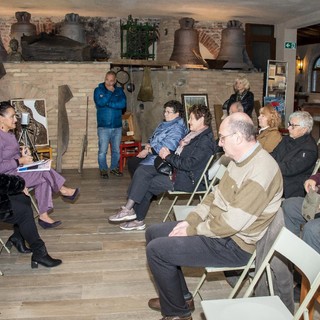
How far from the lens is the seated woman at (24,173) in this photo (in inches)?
161

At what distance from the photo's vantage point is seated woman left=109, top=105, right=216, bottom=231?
4055mm

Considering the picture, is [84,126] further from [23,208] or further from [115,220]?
[23,208]

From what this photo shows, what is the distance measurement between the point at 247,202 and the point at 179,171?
1.88 metres

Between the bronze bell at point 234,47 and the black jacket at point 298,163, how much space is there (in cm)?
666

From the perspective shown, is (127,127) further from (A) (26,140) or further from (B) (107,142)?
(A) (26,140)

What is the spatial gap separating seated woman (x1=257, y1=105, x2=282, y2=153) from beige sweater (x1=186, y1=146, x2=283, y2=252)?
5.71 ft

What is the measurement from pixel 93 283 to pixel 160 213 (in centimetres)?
181

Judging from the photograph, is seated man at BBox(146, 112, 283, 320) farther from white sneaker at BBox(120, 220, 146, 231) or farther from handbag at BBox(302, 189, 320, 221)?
white sneaker at BBox(120, 220, 146, 231)

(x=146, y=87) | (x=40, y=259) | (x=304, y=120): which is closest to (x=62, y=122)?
(x=146, y=87)

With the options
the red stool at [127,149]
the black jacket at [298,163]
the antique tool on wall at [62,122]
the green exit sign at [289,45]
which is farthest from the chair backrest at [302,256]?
the green exit sign at [289,45]

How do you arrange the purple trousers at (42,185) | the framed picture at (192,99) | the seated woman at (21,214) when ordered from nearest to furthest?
1. the seated woman at (21,214)
2. the purple trousers at (42,185)
3. the framed picture at (192,99)

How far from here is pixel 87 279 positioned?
3.48 meters

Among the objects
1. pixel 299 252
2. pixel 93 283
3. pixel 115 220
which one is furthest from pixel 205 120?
pixel 299 252

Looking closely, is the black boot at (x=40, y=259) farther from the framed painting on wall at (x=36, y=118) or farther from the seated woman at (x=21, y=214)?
the framed painting on wall at (x=36, y=118)
